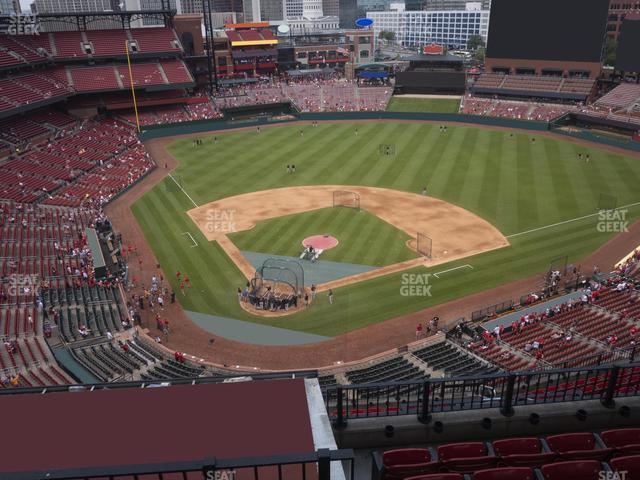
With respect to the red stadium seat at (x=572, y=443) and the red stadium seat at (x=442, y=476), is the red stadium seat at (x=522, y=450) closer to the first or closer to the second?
the red stadium seat at (x=572, y=443)

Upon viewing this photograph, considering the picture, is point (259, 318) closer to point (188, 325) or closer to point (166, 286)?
point (188, 325)

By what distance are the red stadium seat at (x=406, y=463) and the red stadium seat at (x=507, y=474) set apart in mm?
729

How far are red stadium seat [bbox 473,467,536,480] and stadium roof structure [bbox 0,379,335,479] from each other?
2.28m

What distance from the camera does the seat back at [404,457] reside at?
329 inches

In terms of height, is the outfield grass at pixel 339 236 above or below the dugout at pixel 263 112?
below

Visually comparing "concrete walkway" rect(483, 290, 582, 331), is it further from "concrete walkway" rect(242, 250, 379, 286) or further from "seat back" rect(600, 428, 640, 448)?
"seat back" rect(600, 428, 640, 448)

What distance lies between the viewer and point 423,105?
87438 millimetres

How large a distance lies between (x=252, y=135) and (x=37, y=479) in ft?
240

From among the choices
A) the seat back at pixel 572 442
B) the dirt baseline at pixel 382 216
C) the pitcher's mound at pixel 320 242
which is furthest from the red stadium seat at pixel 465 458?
the pitcher's mound at pixel 320 242

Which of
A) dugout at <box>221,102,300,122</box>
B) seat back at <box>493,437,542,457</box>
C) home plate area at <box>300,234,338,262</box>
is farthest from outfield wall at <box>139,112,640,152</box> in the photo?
seat back at <box>493,437,542,457</box>

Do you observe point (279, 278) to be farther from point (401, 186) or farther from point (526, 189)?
point (526, 189)

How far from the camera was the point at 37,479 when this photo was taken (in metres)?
5.69

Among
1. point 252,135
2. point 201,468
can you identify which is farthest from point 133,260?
point 252,135

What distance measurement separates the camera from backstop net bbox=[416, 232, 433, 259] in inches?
1496
